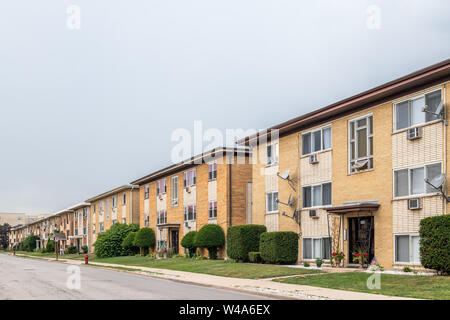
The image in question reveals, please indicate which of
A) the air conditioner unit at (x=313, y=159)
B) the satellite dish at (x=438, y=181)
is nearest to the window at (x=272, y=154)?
the air conditioner unit at (x=313, y=159)

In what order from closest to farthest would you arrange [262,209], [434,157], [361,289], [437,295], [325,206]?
[437,295] → [361,289] → [434,157] → [325,206] → [262,209]

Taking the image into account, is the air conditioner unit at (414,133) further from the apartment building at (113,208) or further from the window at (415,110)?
the apartment building at (113,208)

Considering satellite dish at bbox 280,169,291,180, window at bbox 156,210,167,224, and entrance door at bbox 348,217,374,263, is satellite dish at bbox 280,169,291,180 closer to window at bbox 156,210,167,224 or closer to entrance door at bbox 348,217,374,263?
entrance door at bbox 348,217,374,263

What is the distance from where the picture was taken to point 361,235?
86.1 ft

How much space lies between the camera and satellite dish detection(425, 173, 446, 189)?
2130 centimetres

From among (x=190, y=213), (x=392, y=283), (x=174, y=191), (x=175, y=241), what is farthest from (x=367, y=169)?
(x=175, y=241)

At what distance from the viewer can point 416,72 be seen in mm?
22406

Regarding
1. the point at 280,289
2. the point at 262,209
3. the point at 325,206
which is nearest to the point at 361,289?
the point at 280,289

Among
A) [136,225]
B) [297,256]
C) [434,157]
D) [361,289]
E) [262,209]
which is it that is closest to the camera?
[361,289]

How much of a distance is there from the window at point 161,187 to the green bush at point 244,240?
1832cm

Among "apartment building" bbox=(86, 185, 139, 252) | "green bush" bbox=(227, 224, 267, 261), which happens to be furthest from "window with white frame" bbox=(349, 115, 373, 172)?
"apartment building" bbox=(86, 185, 139, 252)

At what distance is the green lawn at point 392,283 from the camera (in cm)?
1683
